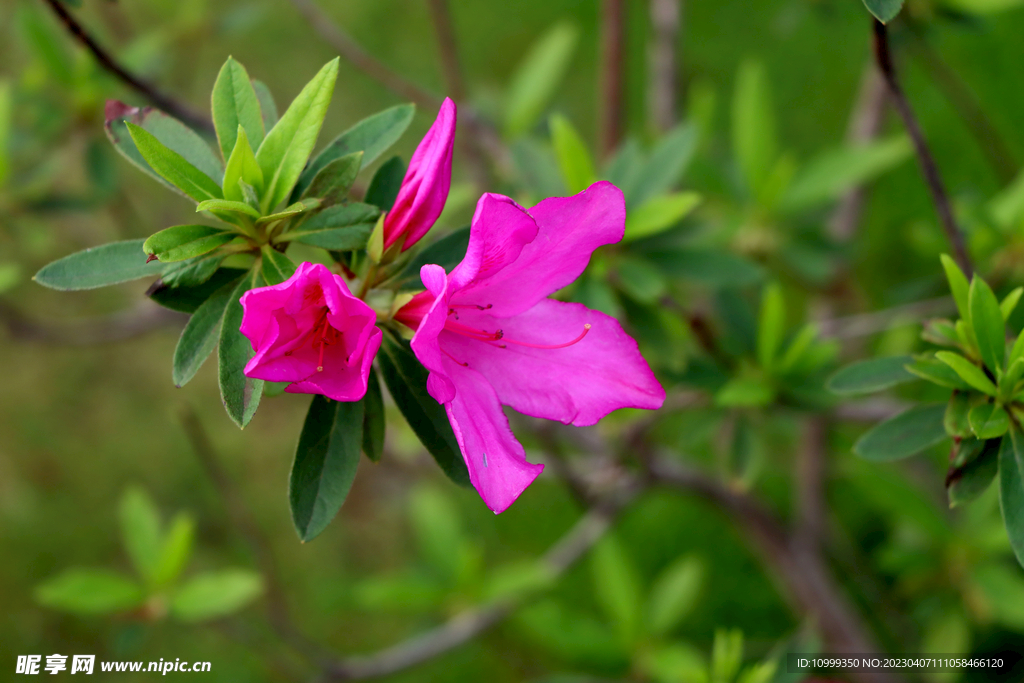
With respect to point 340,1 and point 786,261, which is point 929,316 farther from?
point 340,1

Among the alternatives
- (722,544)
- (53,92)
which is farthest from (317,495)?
(722,544)

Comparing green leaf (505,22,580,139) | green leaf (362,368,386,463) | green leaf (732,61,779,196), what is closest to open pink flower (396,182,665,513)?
green leaf (362,368,386,463)

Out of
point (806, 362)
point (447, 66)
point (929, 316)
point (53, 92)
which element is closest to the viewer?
point (806, 362)

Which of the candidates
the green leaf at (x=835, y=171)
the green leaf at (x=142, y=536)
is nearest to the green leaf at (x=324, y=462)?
the green leaf at (x=142, y=536)

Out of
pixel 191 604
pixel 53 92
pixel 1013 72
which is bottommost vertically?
pixel 191 604

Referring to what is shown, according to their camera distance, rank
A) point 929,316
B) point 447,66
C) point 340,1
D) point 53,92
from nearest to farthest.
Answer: point 929,316, point 447,66, point 53,92, point 340,1

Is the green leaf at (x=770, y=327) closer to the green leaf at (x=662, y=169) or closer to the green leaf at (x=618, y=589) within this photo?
the green leaf at (x=662, y=169)
